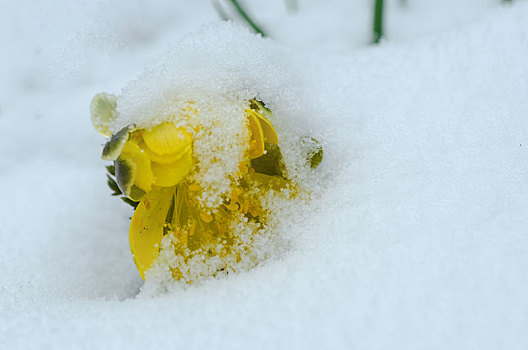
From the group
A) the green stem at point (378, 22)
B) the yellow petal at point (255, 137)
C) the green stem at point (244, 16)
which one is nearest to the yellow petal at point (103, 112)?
the yellow petal at point (255, 137)

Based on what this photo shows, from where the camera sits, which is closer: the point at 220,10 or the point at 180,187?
the point at 180,187

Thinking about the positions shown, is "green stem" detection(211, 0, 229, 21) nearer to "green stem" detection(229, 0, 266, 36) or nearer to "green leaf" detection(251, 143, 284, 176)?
"green stem" detection(229, 0, 266, 36)

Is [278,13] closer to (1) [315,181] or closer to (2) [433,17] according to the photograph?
(2) [433,17]

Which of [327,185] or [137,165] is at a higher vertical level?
[137,165]

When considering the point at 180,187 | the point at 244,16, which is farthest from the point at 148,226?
the point at 244,16

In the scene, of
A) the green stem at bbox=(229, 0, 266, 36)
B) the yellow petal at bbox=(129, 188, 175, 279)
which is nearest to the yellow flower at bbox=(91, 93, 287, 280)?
the yellow petal at bbox=(129, 188, 175, 279)

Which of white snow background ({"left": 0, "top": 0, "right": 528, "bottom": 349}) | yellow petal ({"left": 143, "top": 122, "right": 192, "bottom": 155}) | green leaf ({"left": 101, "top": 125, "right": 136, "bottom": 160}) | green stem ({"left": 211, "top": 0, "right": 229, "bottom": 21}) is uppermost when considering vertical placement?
green stem ({"left": 211, "top": 0, "right": 229, "bottom": 21})

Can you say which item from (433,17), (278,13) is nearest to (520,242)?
(433,17)

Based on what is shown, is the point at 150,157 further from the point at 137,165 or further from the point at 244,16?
the point at 244,16

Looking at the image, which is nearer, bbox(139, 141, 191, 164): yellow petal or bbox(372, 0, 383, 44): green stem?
bbox(139, 141, 191, 164): yellow petal
